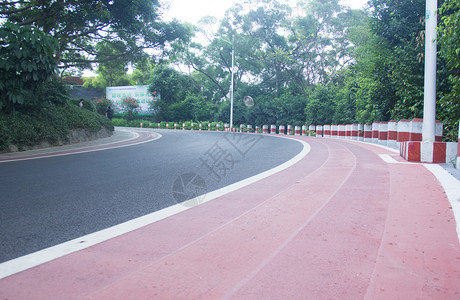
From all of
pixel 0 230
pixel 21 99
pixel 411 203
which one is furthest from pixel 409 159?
pixel 21 99

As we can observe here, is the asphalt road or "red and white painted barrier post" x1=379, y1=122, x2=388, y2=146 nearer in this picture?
the asphalt road

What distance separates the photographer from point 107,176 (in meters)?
6.06

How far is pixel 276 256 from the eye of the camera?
8.02 ft

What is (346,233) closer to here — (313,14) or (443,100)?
(443,100)

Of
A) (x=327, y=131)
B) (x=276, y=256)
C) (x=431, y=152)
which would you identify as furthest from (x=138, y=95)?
(x=276, y=256)

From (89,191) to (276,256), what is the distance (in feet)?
10.7

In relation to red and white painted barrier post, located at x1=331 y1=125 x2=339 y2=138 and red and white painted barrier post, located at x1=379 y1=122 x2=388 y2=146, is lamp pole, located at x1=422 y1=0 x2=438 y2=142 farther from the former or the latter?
red and white painted barrier post, located at x1=331 y1=125 x2=339 y2=138

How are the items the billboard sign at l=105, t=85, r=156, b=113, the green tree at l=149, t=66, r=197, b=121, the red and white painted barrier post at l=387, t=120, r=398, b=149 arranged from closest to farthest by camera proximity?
1. the red and white painted barrier post at l=387, t=120, r=398, b=149
2. the green tree at l=149, t=66, r=197, b=121
3. the billboard sign at l=105, t=85, r=156, b=113

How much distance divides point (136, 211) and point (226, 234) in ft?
4.15

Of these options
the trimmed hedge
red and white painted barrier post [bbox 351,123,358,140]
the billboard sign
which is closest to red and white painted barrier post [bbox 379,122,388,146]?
red and white painted barrier post [bbox 351,123,358,140]

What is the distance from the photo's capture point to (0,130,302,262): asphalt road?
3.12 m

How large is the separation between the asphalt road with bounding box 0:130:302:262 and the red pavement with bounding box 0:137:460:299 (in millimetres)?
561

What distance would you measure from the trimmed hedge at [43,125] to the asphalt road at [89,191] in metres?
3.98

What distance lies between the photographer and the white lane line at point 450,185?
336 cm
